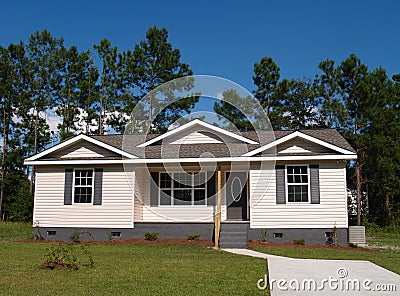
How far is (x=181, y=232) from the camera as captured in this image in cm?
1672

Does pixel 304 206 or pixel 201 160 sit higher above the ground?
pixel 201 160

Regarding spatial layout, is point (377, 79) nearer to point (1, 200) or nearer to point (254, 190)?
point (254, 190)

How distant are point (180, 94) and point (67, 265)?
23.8 m

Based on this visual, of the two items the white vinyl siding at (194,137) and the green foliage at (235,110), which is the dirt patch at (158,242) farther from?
the green foliage at (235,110)

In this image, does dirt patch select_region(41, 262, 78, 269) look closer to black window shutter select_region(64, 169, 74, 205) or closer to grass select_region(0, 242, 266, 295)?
grass select_region(0, 242, 266, 295)

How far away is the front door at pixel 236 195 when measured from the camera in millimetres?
17703

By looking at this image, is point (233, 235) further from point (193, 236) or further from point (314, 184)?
point (314, 184)

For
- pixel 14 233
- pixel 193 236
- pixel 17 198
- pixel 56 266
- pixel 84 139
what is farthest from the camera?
pixel 17 198

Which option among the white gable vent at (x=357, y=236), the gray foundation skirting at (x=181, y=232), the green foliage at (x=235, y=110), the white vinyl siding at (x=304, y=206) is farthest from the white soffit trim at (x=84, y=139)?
the green foliage at (x=235, y=110)

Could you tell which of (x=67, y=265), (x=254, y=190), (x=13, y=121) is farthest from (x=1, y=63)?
(x=67, y=265)

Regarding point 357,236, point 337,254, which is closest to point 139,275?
point 337,254

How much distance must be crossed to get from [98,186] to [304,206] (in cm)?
765

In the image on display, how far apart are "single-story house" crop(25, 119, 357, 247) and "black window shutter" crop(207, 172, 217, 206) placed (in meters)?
0.04

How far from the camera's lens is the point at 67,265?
9.72 metres
